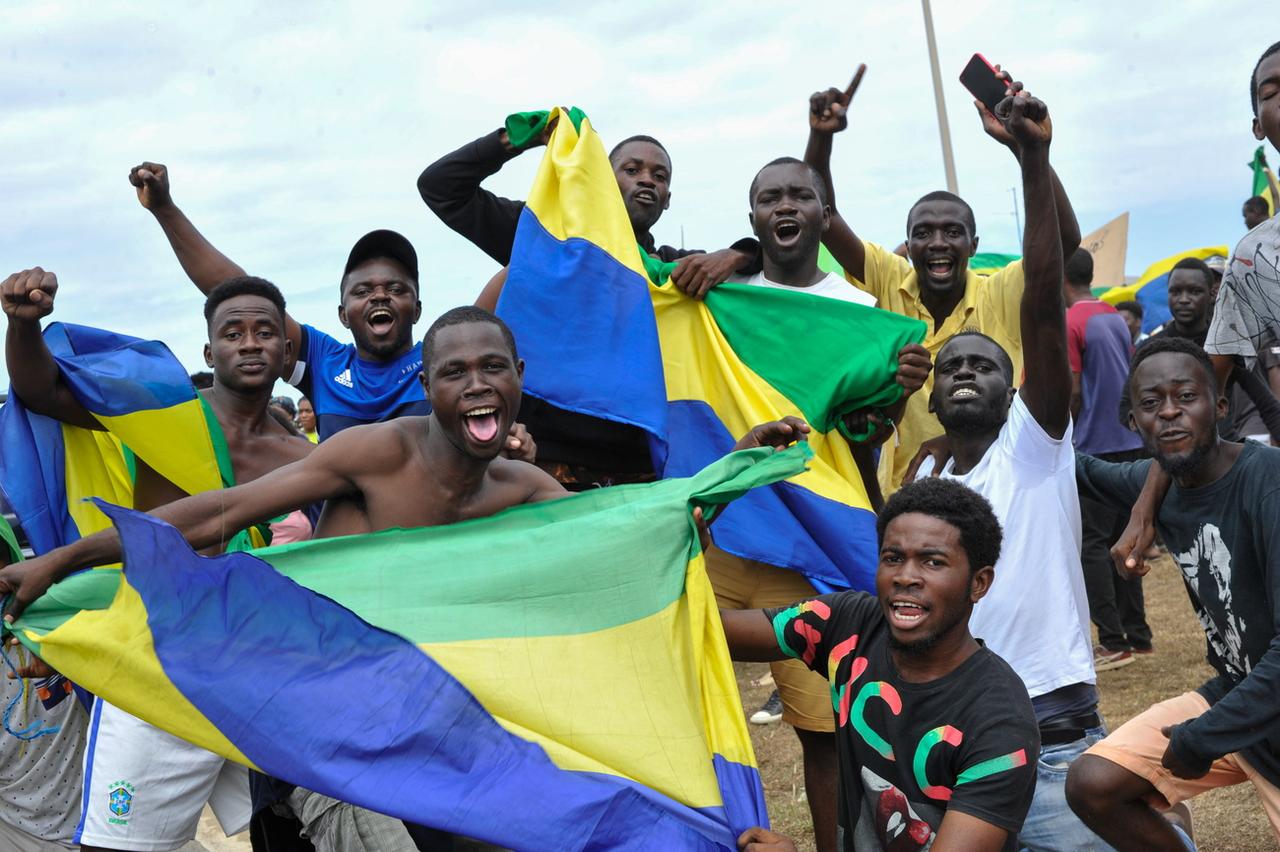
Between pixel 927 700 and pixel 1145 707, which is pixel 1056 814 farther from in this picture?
pixel 1145 707

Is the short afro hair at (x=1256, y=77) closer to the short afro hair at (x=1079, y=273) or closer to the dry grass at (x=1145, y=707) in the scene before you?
the dry grass at (x=1145, y=707)

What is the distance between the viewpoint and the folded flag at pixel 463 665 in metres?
3.21

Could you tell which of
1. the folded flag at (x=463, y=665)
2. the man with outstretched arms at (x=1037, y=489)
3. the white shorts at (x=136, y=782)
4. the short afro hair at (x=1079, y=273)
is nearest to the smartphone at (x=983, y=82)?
the man with outstretched arms at (x=1037, y=489)

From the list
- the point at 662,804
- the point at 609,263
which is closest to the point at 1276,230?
the point at 609,263

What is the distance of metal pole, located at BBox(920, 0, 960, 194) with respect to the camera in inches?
669

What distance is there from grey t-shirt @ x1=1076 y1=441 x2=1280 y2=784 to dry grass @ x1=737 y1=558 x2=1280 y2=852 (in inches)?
62.4

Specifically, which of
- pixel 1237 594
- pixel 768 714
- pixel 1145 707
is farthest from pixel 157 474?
pixel 1145 707

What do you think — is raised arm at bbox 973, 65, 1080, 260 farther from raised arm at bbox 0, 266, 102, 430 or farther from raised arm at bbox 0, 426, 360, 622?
raised arm at bbox 0, 266, 102, 430

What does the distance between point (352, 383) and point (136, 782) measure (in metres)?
1.51

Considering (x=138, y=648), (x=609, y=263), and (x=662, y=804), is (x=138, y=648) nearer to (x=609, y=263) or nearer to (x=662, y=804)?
(x=662, y=804)

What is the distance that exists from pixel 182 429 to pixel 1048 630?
111 inches

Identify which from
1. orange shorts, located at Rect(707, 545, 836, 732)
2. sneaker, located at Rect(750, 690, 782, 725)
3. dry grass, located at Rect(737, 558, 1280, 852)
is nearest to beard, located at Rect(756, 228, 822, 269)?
orange shorts, located at Rect(707, 545, 836, 732)

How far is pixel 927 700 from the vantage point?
3248 millimetres

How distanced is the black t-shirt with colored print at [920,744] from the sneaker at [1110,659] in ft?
15.9
